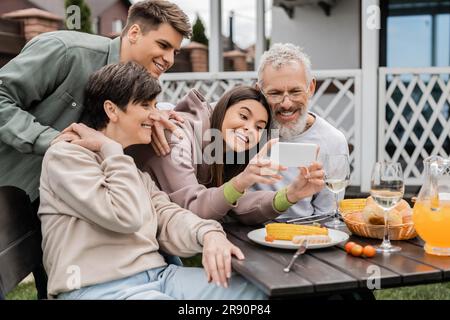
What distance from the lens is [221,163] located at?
2.27 m

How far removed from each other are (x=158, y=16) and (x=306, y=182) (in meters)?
0.96

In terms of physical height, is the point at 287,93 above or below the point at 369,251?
above

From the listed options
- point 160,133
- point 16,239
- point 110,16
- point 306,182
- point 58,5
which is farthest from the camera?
point 110,16

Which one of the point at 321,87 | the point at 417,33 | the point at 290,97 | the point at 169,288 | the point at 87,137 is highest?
the point at 417,33

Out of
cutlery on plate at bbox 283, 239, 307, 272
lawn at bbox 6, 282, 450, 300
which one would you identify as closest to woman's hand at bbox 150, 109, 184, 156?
cutlery on plate at bbox 283, 239, 307, 272

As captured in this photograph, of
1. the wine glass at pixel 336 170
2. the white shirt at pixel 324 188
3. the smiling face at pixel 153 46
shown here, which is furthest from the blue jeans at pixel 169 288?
the smiling face at pixel 153 46

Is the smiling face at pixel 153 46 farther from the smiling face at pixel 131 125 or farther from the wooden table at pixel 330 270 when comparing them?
the wooden table at pixel 330 270

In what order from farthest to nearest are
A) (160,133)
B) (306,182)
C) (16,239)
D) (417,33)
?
(417,33) → (160,133) → (306,182) → (16,239)

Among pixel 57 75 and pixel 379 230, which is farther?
pixel 57 75

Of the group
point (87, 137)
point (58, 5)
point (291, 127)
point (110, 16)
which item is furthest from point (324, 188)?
point (110, 16)

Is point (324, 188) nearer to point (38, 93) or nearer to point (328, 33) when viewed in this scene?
point (38, 93)

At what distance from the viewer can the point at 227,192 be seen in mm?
1906

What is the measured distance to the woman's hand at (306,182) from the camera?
192cm
